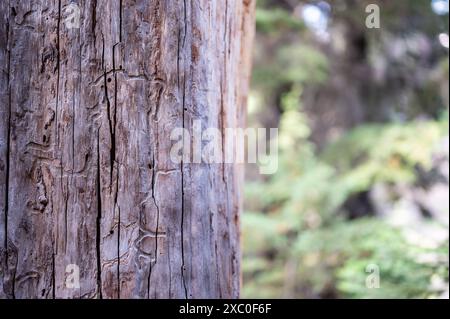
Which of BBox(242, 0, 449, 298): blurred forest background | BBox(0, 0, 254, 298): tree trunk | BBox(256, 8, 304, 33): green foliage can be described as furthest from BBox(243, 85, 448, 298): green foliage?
BBox(0, 0, 254, 298): tree trunk

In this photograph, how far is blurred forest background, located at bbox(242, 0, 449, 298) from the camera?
21.3 ft

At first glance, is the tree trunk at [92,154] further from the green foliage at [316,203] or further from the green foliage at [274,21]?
the green foliage at [274,21]

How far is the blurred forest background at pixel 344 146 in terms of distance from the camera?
650cm

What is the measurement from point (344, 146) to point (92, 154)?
625 cm

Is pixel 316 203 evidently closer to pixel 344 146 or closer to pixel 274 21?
pixel 344 146

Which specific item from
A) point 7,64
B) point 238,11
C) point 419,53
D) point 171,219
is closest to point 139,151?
point 171,219

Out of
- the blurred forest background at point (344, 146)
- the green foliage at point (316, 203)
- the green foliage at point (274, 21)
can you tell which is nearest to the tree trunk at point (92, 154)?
the blurred forest background at point (344, 146)

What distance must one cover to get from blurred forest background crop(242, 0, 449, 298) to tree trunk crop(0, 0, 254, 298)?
2.83 meters

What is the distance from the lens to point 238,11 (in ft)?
8.40

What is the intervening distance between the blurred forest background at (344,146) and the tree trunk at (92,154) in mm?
2825

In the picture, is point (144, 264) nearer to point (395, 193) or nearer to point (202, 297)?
point (202, 297)

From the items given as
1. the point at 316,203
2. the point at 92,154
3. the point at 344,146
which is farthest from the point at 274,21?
the point at 92,154

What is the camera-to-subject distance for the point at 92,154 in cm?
206

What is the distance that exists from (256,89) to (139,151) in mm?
6939
